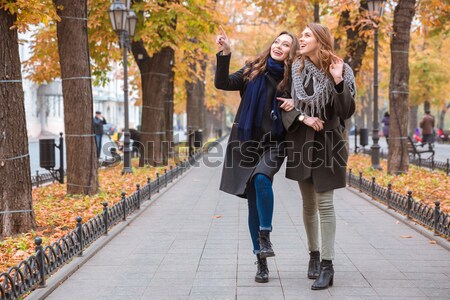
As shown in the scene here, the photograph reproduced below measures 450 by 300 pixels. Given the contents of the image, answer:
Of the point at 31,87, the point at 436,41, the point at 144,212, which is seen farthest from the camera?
the point at 31,87

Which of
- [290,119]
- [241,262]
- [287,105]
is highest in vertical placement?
[287,105]

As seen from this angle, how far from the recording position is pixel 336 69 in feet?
15.0

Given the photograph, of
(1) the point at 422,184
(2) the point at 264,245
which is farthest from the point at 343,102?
(1) the point at 422,184

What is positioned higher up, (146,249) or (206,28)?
(206,28)

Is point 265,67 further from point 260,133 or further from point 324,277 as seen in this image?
point 324,277

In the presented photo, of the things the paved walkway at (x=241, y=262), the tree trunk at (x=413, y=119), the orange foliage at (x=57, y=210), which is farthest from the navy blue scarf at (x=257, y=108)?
the tree trunk at (x=413, y=119)

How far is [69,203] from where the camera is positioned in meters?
9.95

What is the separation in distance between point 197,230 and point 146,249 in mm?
1311

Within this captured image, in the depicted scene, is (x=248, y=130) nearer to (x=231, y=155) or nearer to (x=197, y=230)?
(x=231, y=155)

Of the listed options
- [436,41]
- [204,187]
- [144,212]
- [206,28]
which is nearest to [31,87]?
[436,41]

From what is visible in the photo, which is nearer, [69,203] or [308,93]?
[308,93]

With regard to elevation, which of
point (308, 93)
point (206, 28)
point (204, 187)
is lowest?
point (204, 187)

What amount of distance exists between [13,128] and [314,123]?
408 centimetres

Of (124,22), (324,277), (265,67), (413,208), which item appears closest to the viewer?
(324,277)
